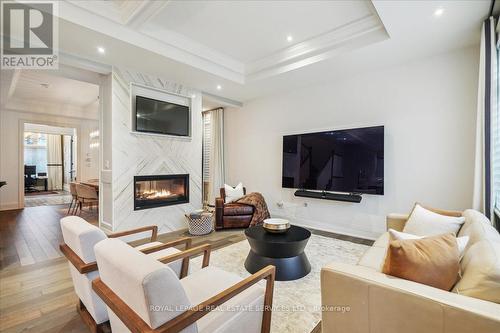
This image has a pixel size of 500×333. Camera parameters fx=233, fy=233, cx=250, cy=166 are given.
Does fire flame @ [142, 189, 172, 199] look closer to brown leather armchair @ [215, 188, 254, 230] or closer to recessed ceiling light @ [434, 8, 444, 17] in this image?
brown leather armchair @ [215, 188, 254, 230]

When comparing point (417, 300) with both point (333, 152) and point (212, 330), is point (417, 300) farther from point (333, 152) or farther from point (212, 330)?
point (333, 152)

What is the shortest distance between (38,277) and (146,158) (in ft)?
6.86

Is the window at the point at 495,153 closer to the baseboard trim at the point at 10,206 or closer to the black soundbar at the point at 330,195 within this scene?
the black soundbar at the point at 330,195

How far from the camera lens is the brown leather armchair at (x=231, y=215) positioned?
14.2ft

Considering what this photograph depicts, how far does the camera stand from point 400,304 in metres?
1.10

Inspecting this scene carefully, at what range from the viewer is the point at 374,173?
3.67 meters

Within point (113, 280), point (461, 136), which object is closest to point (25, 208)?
point (113, 280)

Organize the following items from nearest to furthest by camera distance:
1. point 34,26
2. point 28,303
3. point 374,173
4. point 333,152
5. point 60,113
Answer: point 28,303, point 34,26, point 374,173, point 333,152, point 60,113

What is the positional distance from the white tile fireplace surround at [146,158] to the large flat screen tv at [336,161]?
189 centimetres

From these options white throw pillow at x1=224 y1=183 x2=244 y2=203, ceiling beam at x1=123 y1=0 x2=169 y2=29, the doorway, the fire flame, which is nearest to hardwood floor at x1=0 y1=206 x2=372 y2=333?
the fire flame

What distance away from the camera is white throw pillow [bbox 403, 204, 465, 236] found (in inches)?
81.9

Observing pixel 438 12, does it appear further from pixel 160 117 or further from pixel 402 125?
pixel 160 117

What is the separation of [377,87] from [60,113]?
27.4 ft

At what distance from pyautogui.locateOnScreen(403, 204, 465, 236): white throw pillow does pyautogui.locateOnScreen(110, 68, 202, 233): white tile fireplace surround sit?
3662 mm
